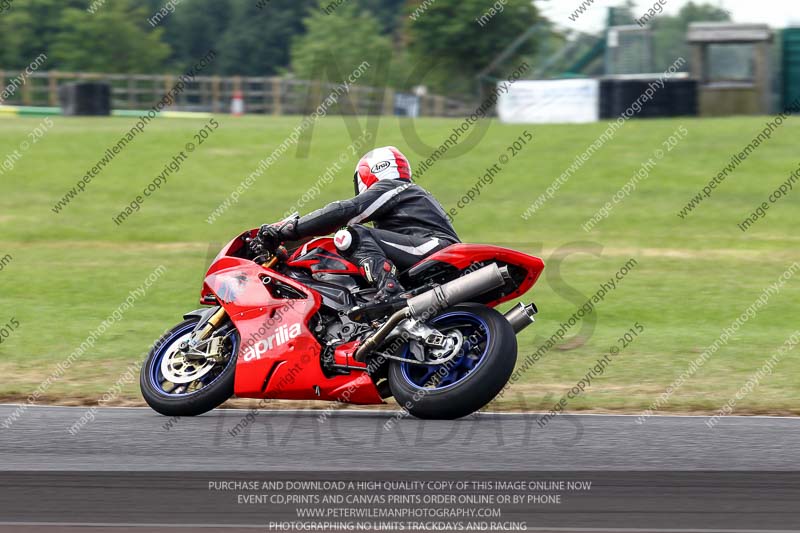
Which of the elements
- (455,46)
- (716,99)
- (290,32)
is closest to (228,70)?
(290,32)

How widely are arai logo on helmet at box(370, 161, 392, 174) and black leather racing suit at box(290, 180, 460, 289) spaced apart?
0.42ft

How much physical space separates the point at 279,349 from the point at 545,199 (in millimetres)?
13715

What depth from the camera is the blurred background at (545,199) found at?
408 inches

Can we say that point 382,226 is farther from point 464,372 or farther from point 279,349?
point 464,372

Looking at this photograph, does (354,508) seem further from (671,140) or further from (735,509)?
(671,140)

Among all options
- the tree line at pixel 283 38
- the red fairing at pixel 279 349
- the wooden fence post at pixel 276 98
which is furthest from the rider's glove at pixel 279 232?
the wooden fence post at pixel 276 98

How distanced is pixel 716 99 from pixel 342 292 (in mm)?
20713

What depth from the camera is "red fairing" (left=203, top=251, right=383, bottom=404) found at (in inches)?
286

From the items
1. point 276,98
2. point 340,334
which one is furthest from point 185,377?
point 276,98

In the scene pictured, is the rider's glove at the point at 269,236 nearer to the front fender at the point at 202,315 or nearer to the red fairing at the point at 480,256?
the front fender at the point at 202,315

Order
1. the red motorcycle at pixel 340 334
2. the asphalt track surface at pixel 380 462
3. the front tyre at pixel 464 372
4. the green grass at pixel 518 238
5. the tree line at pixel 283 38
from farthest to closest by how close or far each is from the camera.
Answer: the tree line at pixel 283 38, the green grass at pixel 518 238, the red motorcycle at pixel 340 334, the front tyre at pixel 464 372, the asphalt track surface at pixel 380 462

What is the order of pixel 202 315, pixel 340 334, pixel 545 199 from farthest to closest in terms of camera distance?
pixel 545 199, pixel 202 315, pixel 340 334

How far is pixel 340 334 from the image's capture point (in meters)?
7.45

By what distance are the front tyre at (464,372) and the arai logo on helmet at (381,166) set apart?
120 cm
